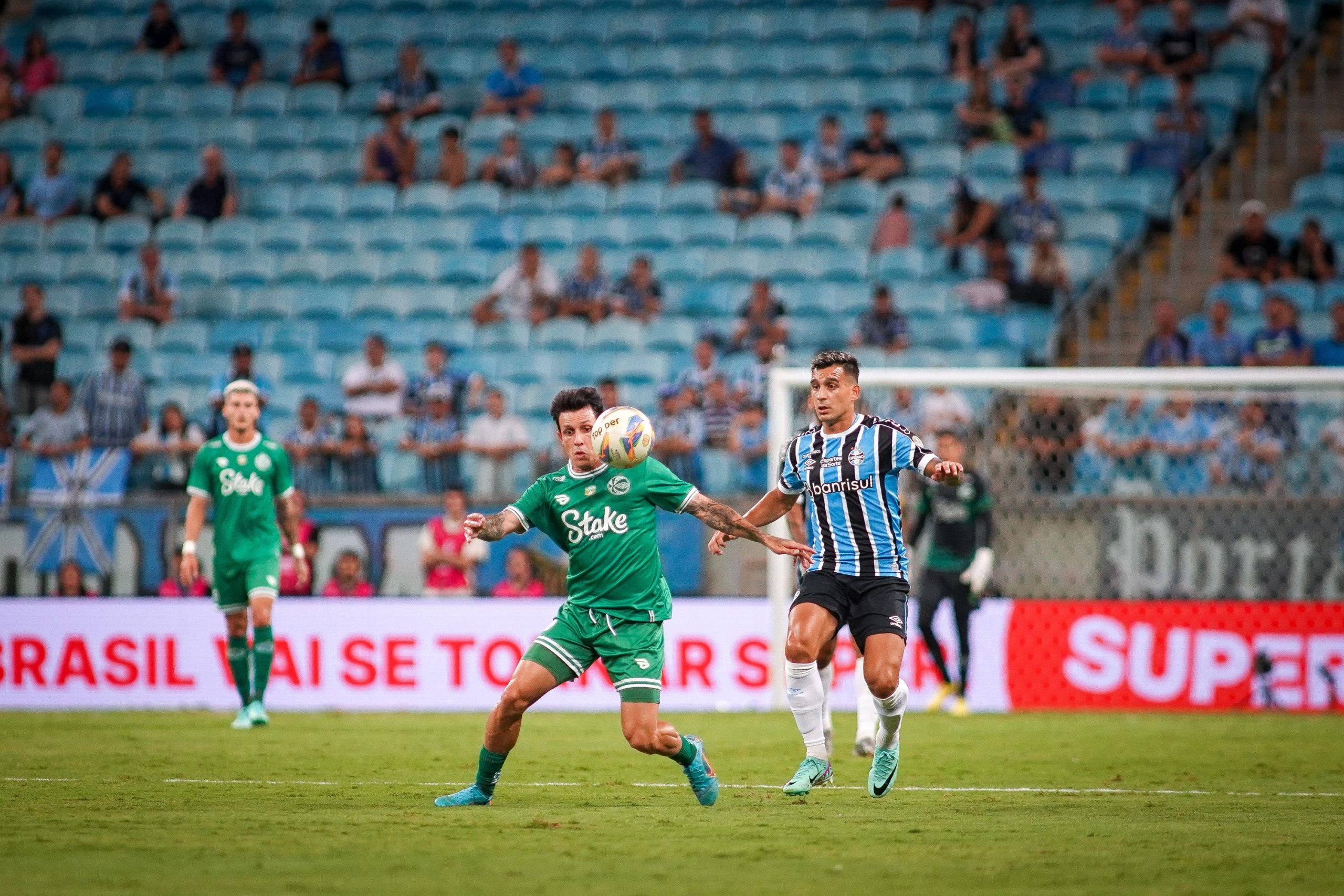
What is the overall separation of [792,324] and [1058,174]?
400 centimetres

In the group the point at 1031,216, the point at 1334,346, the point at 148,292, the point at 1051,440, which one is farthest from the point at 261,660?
the point at 1334,346

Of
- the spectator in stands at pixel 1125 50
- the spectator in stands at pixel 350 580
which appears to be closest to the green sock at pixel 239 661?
the spectator in stands at pixel 350 580

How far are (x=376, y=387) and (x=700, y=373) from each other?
359 centimetres

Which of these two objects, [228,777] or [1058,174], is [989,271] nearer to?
[1058,174]

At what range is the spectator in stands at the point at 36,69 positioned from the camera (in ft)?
81.4

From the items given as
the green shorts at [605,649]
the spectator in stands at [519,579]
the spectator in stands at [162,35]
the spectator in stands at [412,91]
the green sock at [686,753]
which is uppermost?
the spectator in stands at [162,35]

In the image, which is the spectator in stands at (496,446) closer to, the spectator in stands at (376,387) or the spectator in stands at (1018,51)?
the spectator in stands at (376,387)

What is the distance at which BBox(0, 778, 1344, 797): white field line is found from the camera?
931cm

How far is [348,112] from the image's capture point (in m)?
24.1

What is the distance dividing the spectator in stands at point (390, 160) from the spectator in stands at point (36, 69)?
17.4 ft

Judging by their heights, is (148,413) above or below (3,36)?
below

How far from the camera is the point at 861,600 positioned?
8.98m

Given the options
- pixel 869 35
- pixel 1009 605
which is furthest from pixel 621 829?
pixel 869 35

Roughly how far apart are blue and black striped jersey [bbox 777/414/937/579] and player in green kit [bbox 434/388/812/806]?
71 cm
